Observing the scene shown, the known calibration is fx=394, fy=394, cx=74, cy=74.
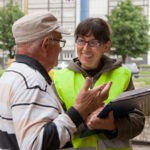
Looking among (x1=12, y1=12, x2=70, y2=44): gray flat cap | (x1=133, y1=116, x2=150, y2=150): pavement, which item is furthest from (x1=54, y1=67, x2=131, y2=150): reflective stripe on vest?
(x1=133, y1=116, x2=150, y2=150): pavement

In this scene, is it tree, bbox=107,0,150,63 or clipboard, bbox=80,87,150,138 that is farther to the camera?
tree, bbox=107,0,150,63

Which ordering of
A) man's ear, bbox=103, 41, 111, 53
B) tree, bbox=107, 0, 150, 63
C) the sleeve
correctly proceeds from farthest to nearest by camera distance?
tree, bbox=107, 0, 150, 63 < man's ear, bbox=103, 41, 111, 53 < the sleeve

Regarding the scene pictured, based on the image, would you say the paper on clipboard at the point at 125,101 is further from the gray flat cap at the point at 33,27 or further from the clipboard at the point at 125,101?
the gray flat cap at the point at 33,27

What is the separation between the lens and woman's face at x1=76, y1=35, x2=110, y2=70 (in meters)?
1.55

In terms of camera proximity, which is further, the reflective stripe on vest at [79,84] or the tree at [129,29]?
the tree at [129,29]

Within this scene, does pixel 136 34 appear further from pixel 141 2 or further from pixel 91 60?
pixel 91 60

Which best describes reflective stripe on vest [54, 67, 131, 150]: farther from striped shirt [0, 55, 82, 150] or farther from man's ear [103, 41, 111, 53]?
striped shirt [0, 55, 82, 150]

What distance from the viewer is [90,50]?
155cm

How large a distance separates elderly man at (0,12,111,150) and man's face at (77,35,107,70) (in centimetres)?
38

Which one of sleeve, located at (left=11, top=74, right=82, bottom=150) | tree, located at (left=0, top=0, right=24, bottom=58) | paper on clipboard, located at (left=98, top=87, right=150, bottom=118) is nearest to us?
sleeve, located at (left=11, top=74, right=82, bottom=150)

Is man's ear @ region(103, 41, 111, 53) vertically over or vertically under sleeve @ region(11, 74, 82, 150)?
over

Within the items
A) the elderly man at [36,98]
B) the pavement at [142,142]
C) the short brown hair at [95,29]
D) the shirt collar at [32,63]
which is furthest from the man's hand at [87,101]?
the pavement at [142,142]

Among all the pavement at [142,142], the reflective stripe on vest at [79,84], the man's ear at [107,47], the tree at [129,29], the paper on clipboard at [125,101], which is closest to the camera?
the paper on clipboard at [125,101]

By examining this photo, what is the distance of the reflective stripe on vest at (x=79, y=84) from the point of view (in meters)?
1.47
